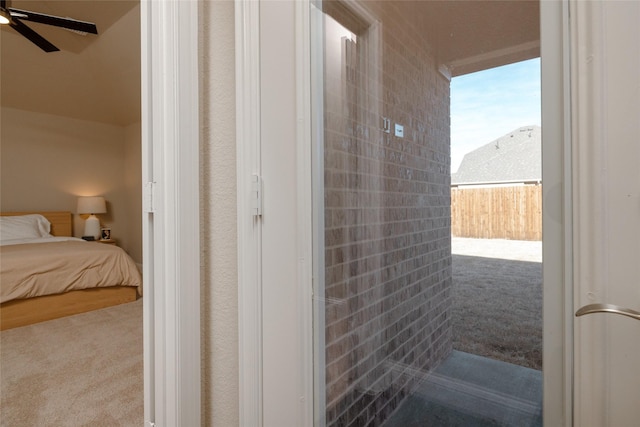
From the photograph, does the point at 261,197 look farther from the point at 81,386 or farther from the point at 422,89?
the point at 81,386

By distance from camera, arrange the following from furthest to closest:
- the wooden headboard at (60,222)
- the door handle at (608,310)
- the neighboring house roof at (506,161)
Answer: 1. the wooden headboard at (60,222)
2. the neighboring house roof at (506,161)
3. the door handle at (608,310)

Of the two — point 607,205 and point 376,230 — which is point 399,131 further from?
point 607,205

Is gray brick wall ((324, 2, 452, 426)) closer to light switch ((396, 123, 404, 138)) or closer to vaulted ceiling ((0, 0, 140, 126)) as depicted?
light switch ((396, 123, 404, 138))

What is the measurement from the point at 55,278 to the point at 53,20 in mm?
2235

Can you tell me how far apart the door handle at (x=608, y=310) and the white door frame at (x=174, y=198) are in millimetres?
966

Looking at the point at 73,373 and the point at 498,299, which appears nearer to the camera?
the point at 498,299

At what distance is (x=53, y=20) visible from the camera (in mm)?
2662

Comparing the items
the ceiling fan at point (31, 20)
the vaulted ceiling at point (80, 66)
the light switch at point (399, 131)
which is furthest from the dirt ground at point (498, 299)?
the vaulted ceiling at point (80, 66)

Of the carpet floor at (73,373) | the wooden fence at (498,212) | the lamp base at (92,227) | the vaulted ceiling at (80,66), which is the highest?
the vaulted ceiling at (80,66)

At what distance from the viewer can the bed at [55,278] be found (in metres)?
3.12

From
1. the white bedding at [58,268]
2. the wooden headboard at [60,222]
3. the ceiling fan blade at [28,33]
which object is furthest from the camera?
the wooden headboard at [60,222]

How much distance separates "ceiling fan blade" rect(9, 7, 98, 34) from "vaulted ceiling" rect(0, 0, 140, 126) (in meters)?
0.60

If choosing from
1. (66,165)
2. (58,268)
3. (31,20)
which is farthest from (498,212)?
(66,165)

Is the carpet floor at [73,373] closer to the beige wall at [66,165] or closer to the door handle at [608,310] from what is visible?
the door handle at [608,310]
